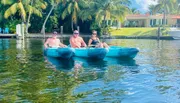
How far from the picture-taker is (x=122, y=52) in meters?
19.3

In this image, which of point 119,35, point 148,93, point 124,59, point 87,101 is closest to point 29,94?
point 87,101

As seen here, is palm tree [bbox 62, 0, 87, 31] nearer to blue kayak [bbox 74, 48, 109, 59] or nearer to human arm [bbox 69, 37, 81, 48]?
human arm [bbox 69, 37, 81, 48]

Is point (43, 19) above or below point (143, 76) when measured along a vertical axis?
above

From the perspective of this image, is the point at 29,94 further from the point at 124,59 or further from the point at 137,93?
the point at 124,59

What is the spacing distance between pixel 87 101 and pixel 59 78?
3.70 metres

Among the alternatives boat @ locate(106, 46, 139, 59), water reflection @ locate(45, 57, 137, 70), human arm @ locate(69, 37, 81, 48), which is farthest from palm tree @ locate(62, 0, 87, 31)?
water reflection @ locate(45, 57, 137, 70)

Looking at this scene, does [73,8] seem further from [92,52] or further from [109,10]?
[92,52]

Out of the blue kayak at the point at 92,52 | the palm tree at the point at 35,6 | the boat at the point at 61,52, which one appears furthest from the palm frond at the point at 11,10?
the blue kayak at the point at 92,52

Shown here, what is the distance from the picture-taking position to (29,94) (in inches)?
391

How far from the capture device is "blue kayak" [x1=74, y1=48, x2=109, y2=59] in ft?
59.9

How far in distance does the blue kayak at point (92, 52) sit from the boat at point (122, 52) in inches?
51.7

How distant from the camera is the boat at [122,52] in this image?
754 inches

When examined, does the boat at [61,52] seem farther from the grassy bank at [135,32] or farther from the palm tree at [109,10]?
the grassy bank at [135,32]

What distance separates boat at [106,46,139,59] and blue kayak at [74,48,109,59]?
131 cm
